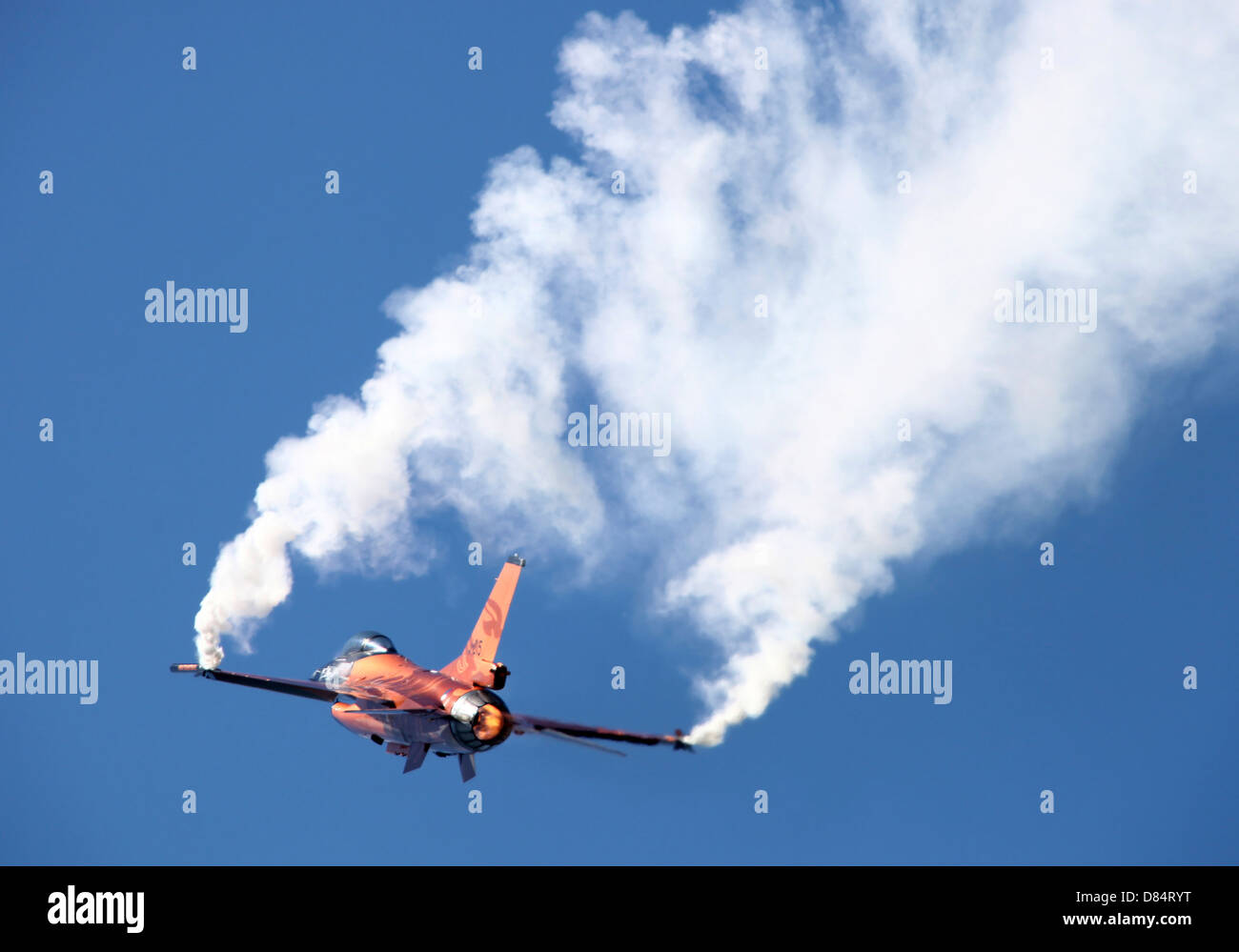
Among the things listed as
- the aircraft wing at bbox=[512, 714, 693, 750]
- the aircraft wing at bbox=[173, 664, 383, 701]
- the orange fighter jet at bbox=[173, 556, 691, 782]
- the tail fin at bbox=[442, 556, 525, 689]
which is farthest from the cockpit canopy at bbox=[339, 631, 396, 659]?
the aircraft wing at bbox=[512, 714, 693, 750]

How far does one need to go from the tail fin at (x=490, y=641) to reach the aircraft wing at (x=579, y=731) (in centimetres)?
203

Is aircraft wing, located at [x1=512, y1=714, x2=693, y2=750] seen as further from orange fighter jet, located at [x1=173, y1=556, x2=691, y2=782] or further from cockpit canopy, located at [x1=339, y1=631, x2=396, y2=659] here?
cockpit canopy, located at [x1=339, y1=631, x2=396, y2=659]

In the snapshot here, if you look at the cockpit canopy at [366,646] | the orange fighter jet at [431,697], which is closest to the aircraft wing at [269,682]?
the orange fighter jet at [431,697]

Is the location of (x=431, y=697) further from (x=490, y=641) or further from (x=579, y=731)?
(x=579, y=731)

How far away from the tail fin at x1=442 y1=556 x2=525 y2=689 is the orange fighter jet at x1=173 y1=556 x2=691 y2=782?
0.14 feet

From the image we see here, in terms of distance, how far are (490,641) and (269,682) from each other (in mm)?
9541

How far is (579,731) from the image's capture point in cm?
6650

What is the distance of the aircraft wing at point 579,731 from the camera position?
65000 millimetres

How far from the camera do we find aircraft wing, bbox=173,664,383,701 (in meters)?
67.2

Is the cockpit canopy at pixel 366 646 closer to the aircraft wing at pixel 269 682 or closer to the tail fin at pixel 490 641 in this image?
the aircraft wing at pixel 269 682
